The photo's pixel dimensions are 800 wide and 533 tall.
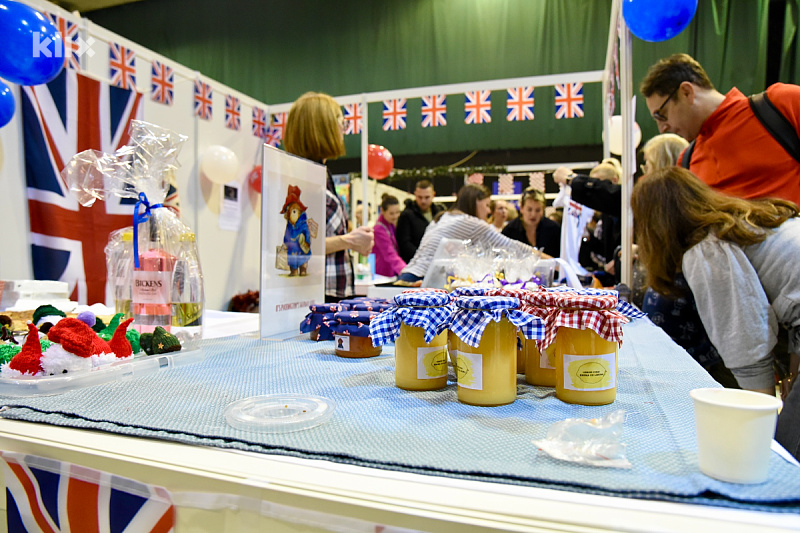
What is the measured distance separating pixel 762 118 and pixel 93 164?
214 cm

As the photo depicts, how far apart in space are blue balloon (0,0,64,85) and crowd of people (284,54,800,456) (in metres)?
0.90

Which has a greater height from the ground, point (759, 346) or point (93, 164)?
point (93, 164)

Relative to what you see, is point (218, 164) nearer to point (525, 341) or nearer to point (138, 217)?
point (138, 217)

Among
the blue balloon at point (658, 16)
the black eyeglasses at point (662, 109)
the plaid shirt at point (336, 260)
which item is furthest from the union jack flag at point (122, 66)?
the black eyeglasses at point (662, 109)

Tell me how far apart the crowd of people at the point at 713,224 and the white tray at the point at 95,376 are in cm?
87

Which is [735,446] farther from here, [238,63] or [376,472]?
[238,63]

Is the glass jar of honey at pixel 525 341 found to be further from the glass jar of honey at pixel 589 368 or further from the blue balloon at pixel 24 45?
the blue balloon at pixel 24 45

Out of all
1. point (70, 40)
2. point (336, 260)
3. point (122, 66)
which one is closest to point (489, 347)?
point (336, 260)

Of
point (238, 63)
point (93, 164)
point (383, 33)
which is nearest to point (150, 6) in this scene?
point (238, 63)

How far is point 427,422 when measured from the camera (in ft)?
2.29

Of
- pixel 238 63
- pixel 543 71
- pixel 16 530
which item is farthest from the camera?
pixel 238 63

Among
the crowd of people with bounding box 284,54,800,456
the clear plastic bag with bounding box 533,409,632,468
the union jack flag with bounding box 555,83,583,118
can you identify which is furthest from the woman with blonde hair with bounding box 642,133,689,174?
the clear plastic bag with bounding box 533,409,632,468

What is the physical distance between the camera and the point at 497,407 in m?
0.77

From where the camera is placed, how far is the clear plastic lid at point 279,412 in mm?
671
